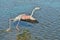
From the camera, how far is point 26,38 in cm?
829

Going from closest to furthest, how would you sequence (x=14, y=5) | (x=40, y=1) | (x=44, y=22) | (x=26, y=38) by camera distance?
(x=26, y=38) → (x=44, y=22) → (x=14, y=5) → (x=40, y=1)

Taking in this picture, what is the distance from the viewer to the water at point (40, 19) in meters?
→ 11.0

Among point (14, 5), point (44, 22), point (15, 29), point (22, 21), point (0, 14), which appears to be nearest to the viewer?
point (15, 29)

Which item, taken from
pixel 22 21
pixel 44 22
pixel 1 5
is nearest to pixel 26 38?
pixel 22 21

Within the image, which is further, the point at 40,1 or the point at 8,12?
the point at 40,1

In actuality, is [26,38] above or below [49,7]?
above

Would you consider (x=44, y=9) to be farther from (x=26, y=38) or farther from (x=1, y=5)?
(x=26, y=38)

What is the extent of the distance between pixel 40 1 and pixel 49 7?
2358mm

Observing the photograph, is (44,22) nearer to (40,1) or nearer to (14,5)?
(14,5)

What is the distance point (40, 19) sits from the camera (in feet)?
46.2

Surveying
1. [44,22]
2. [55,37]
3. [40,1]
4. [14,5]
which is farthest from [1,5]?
[55,37]

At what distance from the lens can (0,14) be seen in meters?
15.5

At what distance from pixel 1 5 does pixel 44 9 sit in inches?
143

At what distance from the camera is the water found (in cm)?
1098
